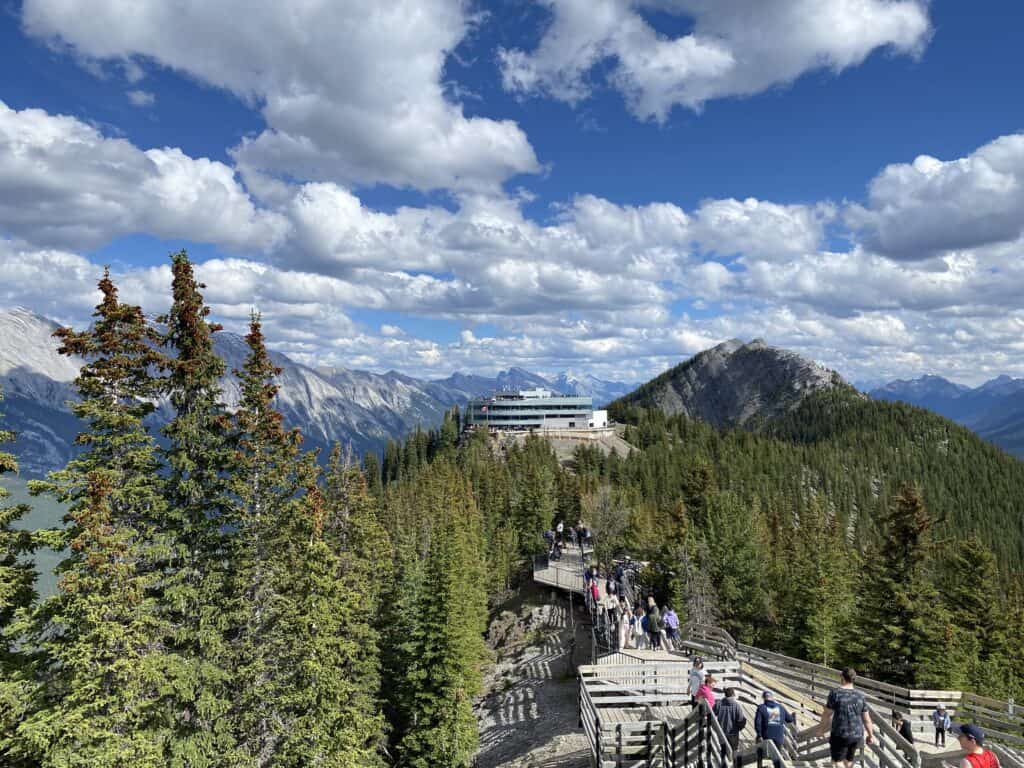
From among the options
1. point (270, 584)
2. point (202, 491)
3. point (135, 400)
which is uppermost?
point (135, 400)

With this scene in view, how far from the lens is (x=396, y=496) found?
75188 mm

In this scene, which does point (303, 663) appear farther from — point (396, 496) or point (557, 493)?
point (557, 493)

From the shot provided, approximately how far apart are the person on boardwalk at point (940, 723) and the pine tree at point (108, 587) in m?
23.1

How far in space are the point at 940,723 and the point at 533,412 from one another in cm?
15315

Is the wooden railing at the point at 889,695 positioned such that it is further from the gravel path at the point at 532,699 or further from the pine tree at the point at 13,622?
the pine tree at the point at 13,622

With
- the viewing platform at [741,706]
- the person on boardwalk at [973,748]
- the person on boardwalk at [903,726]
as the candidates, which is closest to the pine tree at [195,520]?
the viewing platform at [741,706]

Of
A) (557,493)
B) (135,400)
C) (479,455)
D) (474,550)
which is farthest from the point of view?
(479,455)

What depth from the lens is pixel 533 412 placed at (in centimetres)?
17200

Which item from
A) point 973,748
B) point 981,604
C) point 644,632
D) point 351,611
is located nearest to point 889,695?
point 644,632

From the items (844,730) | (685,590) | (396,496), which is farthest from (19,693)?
(396,496)

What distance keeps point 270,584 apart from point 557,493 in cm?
6158

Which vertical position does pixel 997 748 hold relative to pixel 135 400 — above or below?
below

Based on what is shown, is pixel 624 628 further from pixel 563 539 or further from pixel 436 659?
pixel 563 539

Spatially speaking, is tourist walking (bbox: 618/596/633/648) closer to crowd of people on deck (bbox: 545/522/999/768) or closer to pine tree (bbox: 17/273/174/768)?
crowd of people on deck (bbox: 545/522/999/768)
